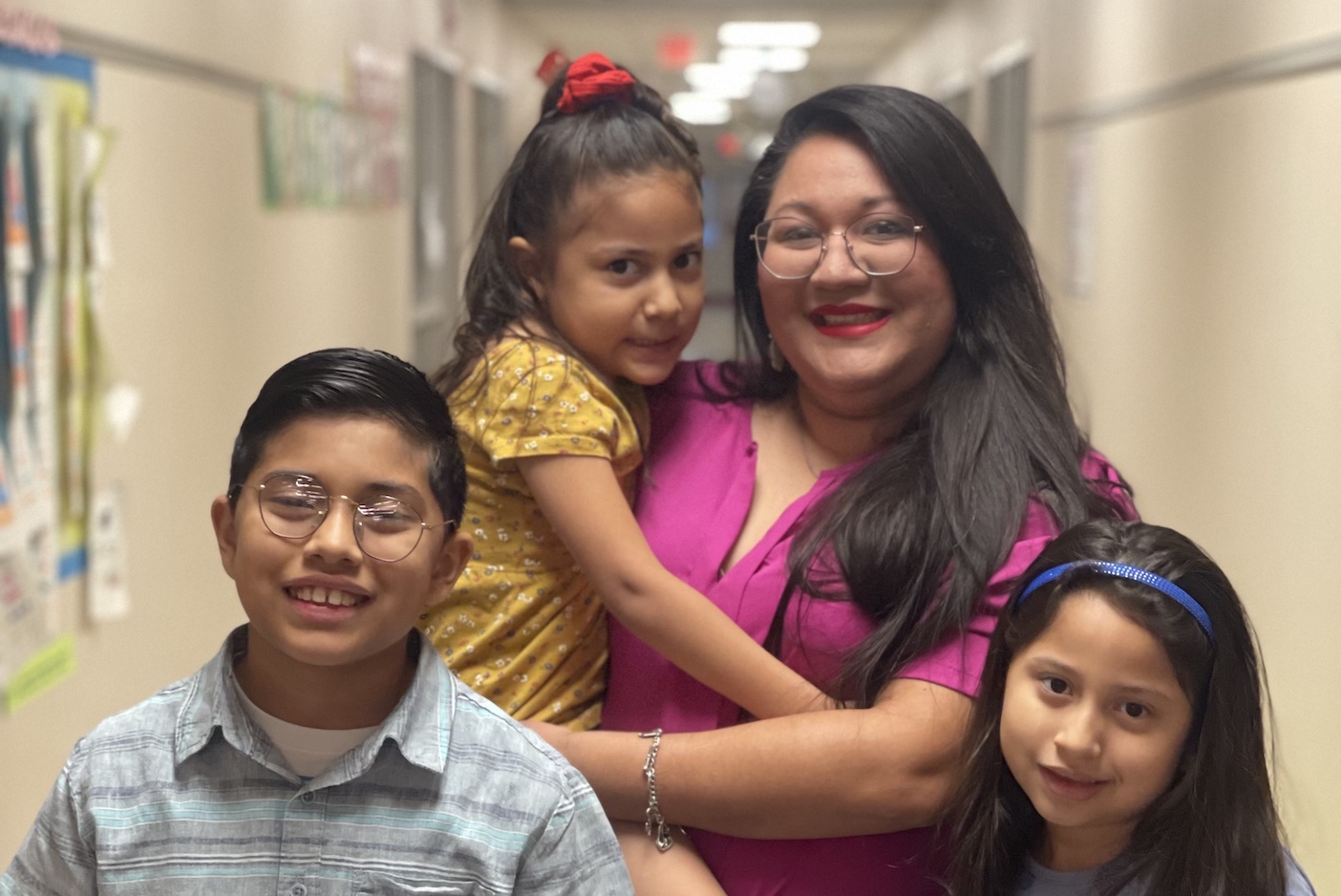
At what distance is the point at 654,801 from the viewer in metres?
1.57

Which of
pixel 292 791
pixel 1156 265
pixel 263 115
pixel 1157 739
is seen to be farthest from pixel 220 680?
pixel 1156 265

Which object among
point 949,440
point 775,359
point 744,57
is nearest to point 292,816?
point 949,440

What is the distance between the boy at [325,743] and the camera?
1229 millimetres

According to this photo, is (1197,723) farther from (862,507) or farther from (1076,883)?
(862,507)

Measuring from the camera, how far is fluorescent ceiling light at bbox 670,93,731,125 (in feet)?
44.3

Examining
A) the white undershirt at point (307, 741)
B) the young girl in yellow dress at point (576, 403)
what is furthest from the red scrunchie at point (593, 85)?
the white undershirt at point (307, 741)

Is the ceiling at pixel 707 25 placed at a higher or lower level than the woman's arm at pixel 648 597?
higher

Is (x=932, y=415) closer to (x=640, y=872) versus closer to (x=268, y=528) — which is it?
(x=640, y=872)

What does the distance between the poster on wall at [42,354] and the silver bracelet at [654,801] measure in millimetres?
1569

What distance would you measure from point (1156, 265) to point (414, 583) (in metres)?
3.60

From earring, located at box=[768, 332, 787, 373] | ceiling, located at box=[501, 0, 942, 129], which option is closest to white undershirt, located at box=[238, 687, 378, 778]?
earring, located at box=[768, 332, 787, 373]

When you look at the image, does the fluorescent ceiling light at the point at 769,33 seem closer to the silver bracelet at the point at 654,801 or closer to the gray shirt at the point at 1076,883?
the silver bracelet at the point at 654,801

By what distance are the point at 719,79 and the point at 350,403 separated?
11.5m

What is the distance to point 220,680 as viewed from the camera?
1.28 metres
